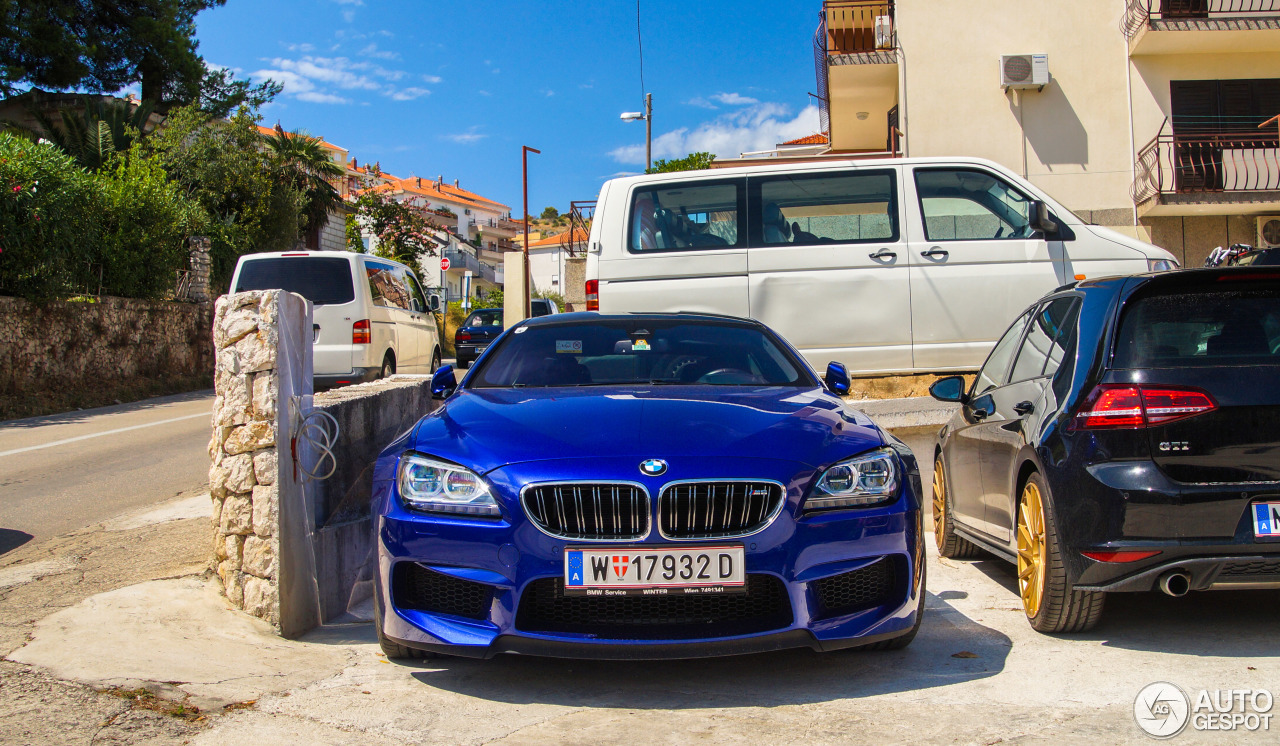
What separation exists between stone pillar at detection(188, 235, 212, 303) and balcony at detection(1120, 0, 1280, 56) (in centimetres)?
1987

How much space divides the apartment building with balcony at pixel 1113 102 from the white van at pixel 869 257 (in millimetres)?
9882

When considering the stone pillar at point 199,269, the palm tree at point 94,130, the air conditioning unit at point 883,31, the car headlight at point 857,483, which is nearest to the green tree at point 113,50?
the palm tree at point 94,130

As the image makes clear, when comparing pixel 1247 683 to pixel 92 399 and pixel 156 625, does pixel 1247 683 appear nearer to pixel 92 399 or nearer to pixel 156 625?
pixel 156 625

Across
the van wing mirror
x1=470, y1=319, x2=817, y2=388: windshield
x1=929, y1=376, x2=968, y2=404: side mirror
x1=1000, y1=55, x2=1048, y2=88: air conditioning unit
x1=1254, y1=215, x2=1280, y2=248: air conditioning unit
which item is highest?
x1=1000, y1=55, x2=1048, y2=88: air conditioning unit

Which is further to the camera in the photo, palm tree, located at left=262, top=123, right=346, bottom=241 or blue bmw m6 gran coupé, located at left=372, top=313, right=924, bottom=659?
palm tree, located at left=262, top=123, right=346, bottom=241

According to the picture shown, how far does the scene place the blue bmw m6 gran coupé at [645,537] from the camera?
3.31 meters

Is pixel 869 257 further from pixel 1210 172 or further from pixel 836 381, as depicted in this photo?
pixel 1210 172

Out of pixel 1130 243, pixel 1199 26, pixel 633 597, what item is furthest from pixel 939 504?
pixel 1199 26

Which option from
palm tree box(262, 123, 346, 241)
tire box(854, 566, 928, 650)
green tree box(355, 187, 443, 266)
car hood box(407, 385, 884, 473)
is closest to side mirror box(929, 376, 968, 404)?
car hood box(407, 385, 884, 473)

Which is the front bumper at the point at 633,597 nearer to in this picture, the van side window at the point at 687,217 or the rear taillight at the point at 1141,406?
Result: the rear taillight at the point at 1141,406

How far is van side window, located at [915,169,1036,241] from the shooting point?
26.7 feet

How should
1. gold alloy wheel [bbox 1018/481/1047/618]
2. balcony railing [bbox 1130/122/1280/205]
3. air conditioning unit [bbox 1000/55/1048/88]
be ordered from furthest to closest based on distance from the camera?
balcony railing [bbox 1130/122/1280/205]
air conditioning unit [bbox 1000/55/1048/88]
gold alloy wheel [bbox 1018/481/1047/618]

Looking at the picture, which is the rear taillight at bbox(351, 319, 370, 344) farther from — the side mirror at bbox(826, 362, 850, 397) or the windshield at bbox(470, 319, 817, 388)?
the side mirror at bbox(826, 362, 850, 397)

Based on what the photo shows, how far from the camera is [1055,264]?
26.2ft
